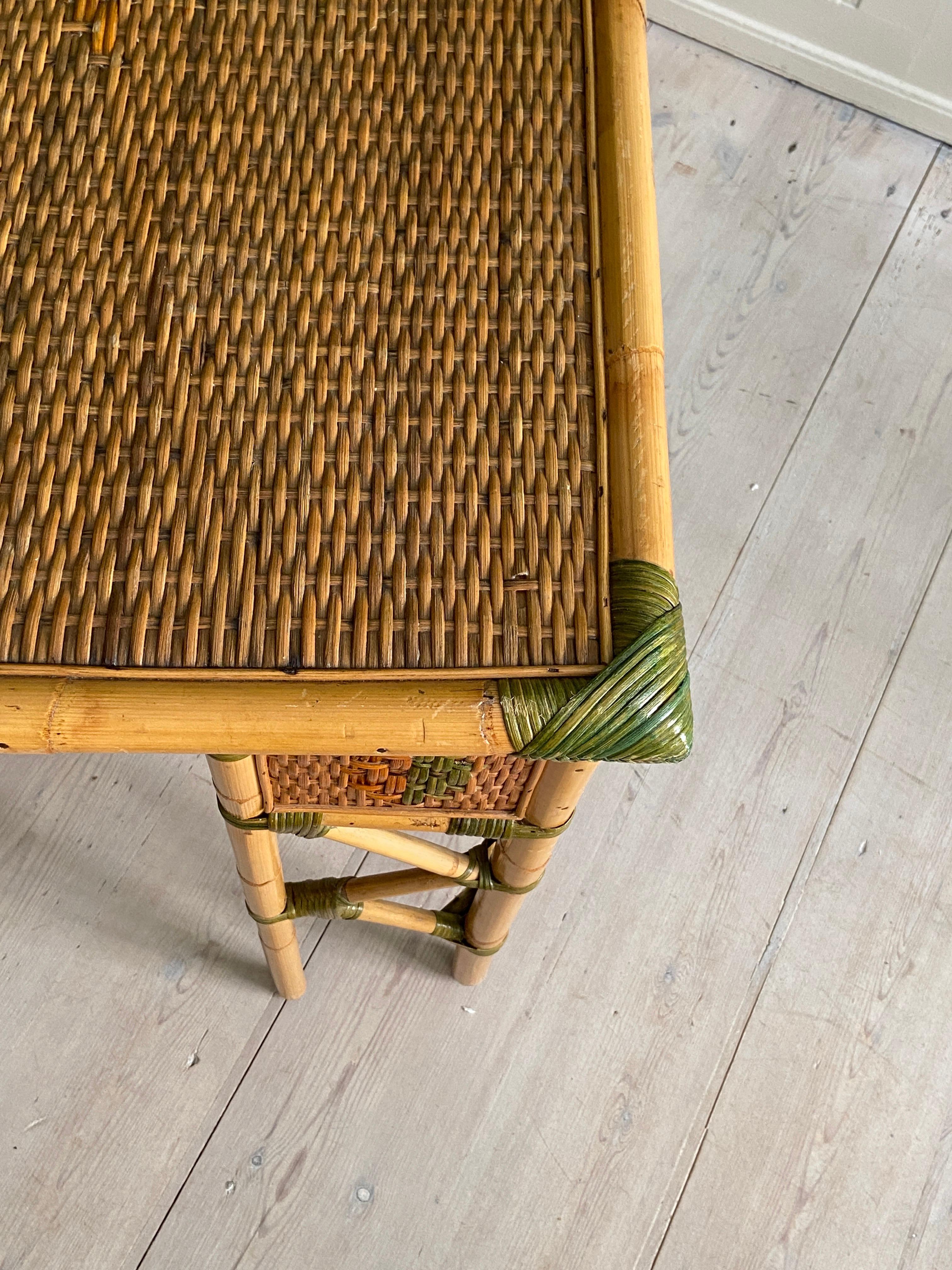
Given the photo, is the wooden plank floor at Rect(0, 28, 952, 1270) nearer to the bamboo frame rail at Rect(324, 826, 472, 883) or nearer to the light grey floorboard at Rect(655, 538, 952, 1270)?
the light grey floorboard at Rect(655, 538, 952, 1270)

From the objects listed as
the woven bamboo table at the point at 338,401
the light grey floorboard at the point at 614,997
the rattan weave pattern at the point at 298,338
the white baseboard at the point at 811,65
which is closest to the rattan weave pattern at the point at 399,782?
the woven bamboo table at the point at 338,401

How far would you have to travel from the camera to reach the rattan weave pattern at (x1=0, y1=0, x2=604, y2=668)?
0.39 meters

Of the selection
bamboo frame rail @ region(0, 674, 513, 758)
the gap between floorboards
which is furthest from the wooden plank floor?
bamboo frame rail @ region(0, 674, 513, 758)

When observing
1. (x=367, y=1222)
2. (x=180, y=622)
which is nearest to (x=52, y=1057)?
(x=367, y=1222)

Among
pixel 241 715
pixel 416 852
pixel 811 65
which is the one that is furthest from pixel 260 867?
pixel 811 65

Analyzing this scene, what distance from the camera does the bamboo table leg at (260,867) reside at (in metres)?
0.49

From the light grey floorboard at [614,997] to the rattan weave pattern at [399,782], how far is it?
39 cm

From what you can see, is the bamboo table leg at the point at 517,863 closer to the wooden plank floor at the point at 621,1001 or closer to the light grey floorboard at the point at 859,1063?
the wooden plank floor at the point at 621,1001

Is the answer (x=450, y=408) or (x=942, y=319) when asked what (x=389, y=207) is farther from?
(x=942, y=319)

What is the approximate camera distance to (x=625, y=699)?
15.0 inches

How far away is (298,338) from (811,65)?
1.05m

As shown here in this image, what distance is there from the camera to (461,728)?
38 centimetres

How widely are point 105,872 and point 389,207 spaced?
0.62 metres

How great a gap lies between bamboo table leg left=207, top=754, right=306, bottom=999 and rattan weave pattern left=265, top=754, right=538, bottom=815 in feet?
0.05
